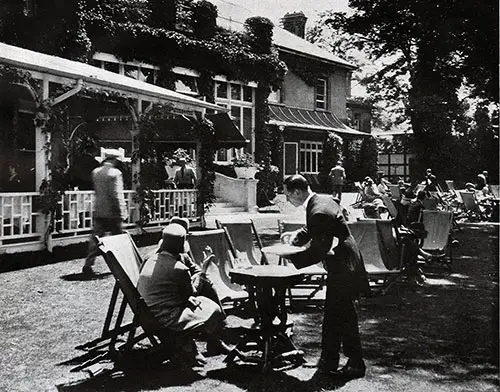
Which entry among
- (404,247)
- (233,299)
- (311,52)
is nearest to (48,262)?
(233,299)

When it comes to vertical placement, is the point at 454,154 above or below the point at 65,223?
above

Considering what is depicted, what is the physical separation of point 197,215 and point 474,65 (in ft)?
27.6

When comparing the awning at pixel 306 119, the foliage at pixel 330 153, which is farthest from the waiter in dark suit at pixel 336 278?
the foliage at pixel 330 153

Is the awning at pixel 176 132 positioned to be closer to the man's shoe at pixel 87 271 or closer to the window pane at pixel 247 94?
the window pane at pixel 247 94

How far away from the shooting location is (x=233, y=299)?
22.9ft

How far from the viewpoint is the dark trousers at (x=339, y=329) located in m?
5.28

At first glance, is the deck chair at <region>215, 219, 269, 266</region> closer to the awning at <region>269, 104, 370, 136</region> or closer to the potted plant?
the potted plant

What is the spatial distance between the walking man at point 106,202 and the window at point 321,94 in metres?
26.7

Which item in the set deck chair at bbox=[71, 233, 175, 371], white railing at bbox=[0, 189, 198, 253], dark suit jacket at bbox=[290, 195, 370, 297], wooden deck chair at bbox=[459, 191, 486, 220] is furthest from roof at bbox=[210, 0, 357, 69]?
dark suit jacket at bbox=[290, 195, 370, 297]

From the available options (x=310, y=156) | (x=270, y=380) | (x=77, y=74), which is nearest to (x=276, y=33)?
(x=310, y=156)

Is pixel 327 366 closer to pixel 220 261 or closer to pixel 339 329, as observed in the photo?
pixel 339 329

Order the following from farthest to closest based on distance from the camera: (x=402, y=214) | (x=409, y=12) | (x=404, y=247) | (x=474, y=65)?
(x=409, y=12), (x=474, y=65), (x=402, y=214), (x=404, y=247)

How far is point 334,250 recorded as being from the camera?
17.9ft

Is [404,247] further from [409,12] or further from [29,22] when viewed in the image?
[29,22]
